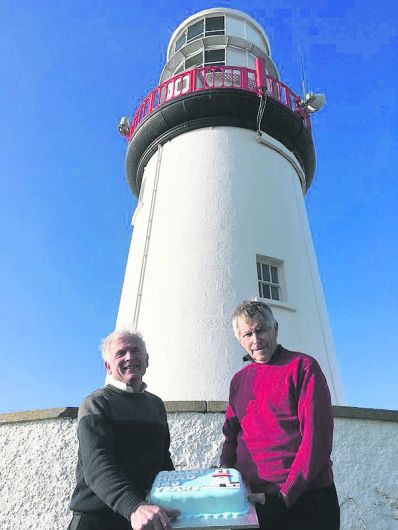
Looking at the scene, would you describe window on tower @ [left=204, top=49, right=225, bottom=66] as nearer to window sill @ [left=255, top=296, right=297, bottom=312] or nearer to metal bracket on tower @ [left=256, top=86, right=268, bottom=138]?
metal bracket on tower @ [left=256, top=86, right=268, bottom=138]

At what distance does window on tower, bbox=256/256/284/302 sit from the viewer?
671cm

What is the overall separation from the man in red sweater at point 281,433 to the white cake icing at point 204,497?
11cm

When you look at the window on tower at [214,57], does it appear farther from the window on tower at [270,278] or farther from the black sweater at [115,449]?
the black sweater at [115,449]

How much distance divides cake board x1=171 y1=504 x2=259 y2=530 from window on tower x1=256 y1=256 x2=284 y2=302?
4.76 meters

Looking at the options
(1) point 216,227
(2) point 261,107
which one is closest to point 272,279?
(1) point 216,227

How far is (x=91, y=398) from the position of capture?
2248mm

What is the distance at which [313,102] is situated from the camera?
9430 millimetres

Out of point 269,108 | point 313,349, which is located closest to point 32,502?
point 313,349

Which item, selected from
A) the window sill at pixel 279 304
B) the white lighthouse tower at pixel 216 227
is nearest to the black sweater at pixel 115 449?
the white lighthouse tower at pixel 216 227

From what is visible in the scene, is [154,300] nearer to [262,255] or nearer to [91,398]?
[262,255]

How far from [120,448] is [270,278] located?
16.4 ft

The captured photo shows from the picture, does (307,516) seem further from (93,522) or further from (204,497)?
(93,522)

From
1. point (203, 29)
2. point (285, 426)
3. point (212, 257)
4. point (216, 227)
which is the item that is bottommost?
point (285, 426)

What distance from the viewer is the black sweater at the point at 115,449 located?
→ 1956mm
